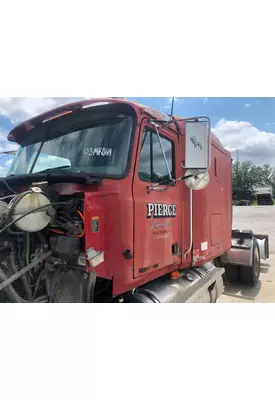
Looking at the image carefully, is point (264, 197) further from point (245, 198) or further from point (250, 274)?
point (250, 274)

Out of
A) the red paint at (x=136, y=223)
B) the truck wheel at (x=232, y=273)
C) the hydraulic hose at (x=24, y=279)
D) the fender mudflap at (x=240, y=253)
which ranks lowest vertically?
the truck wheel at (x=232, y=273)

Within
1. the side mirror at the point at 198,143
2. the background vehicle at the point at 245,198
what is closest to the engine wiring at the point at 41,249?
the side mirror at the point at 198,143

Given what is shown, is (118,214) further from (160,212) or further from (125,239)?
(160,212)

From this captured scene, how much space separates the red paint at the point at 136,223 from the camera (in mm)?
2230

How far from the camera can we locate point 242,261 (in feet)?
18.3

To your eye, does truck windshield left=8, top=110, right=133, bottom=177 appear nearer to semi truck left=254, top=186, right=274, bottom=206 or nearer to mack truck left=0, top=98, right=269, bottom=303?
mack truck left=0, top=98, right=269, bottom=303

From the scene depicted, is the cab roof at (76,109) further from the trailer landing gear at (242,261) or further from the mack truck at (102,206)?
the trailer landing gear at (242,261)

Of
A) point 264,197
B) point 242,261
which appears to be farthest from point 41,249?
point 264,197

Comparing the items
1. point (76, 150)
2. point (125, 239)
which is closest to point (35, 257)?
point (125, 239)

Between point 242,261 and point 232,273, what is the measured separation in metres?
0.36

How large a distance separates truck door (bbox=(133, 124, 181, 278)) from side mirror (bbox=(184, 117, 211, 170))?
0.30m

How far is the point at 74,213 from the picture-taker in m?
2.27

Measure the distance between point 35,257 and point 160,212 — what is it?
1.29m

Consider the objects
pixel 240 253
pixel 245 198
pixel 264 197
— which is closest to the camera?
pixel 240 253
